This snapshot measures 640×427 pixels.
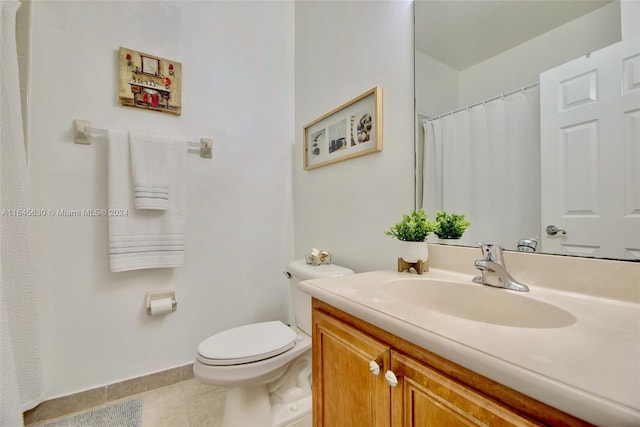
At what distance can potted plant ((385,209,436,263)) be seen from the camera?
92 centimetres

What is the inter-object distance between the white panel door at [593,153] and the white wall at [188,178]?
1.48 m

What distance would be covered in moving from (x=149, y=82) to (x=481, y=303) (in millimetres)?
1890

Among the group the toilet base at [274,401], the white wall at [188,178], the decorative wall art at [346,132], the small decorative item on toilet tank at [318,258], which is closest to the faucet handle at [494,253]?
the decorative wall art at [346,132]

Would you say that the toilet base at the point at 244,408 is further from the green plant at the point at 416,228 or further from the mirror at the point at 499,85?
the mirror at the point at 499,85

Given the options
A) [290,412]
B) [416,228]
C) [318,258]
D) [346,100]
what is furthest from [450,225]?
[290,412]

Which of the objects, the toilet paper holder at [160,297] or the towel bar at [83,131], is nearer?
the towel bar at [83,131]

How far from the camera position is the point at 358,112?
4.46ft

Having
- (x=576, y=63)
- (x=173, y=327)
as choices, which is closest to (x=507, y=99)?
(x=576, y=63)

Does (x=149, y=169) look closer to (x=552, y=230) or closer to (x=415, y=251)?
(x=415, y=251)

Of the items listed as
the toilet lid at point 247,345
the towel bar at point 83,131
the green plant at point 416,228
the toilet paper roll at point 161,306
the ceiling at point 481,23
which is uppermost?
the ceiling at point 481,23

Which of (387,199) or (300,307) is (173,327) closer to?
(300,307)

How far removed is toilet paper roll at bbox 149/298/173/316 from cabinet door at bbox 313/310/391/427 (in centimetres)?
101

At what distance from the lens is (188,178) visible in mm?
1569

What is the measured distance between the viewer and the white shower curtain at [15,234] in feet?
3.53
